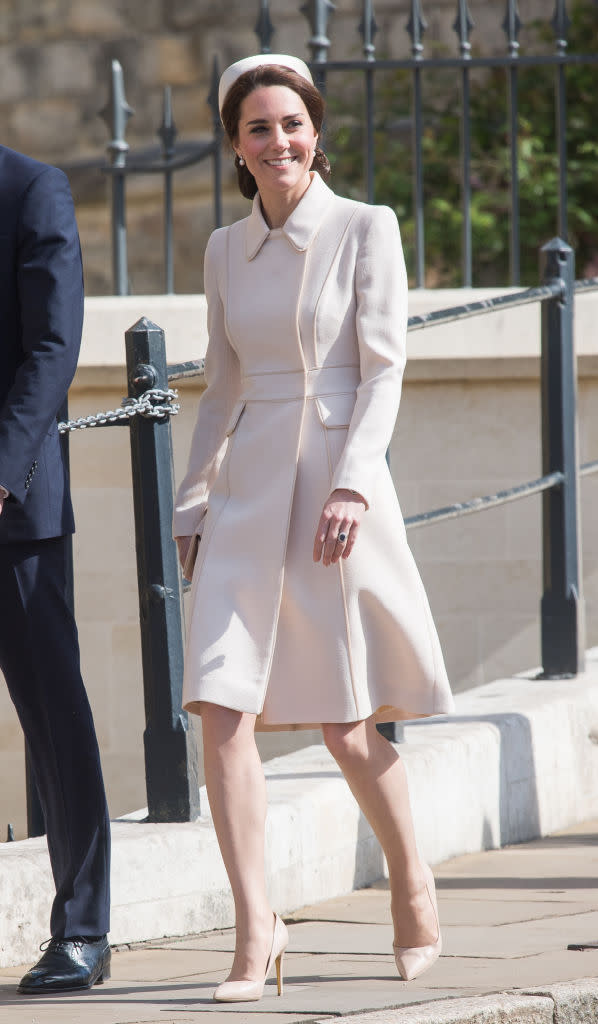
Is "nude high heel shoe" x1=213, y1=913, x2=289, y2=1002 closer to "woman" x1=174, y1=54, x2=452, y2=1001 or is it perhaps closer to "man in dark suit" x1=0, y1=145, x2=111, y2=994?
"woman" x1=174, y1=54, x2=452, y2=1001

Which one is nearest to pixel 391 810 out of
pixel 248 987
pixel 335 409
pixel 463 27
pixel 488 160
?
pixel 248 987

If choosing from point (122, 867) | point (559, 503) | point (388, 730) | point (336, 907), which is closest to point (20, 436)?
point (122, 867)

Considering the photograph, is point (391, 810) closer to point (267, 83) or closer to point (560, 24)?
point (267, 83)

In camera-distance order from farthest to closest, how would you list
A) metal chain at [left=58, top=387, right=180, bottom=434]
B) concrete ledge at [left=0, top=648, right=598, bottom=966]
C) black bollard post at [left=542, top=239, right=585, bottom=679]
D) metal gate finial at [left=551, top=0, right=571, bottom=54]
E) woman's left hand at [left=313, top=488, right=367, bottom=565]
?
metal gate finial at [left=551, top=0, right=571, bottom=54] → black bollard post at [left=542, top=239, right=585, bottom=679] → metal chain at [left=58, top=387, right=180, bottom=434] → concrete ledge at [left=0, top=648, right=598, bottom=966] → woman's left hand at [left=313, top=488, right=367, bottom=565]

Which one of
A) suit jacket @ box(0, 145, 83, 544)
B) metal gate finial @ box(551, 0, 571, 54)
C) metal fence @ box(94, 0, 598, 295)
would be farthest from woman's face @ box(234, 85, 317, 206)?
metal gate finial @ box(551, 0, 571, 54)

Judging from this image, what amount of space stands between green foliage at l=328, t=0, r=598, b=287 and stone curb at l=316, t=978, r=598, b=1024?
6481 mm

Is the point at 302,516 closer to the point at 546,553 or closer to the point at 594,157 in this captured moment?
the point at 546,553

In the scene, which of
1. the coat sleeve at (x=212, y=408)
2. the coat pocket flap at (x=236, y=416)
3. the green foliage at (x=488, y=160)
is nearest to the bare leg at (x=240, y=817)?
the coat sleeve at (x=212, y=408)

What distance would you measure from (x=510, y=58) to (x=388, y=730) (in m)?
2.70

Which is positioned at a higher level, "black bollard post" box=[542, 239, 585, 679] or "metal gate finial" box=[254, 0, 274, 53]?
"metal gate finial" box=[254, 0, 274, 53]

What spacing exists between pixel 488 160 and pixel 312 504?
649 cm

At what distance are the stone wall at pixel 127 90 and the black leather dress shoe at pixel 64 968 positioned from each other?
25.4ft

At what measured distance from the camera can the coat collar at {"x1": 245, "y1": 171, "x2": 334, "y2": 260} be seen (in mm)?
3285

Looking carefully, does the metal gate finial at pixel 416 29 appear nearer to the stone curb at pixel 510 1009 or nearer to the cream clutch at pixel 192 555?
the cream clutch at pixel 192 555
